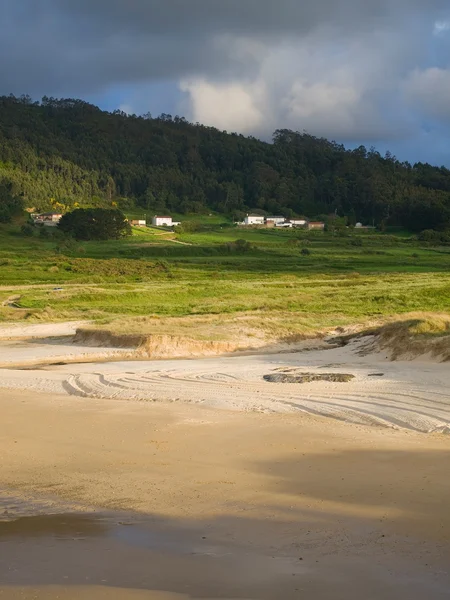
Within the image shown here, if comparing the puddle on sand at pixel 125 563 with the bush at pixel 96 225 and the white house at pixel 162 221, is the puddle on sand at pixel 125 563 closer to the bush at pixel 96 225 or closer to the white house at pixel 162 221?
the bush at pixel 96 225

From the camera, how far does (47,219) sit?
12538 centimetres

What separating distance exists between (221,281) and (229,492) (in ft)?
162

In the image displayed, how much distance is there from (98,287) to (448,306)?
82.0 ft

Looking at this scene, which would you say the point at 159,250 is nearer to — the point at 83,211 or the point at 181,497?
the point at 83,211

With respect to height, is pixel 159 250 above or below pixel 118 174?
below

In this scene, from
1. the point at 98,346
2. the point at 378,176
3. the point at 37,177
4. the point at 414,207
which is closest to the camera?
the point at 98,346

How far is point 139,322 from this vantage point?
3481 centimetres

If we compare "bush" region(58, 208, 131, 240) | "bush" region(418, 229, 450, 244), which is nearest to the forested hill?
"bush" region(418, 229, 450, 244)

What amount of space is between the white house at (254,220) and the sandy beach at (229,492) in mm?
123197

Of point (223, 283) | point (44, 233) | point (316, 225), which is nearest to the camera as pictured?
point (223, 283)

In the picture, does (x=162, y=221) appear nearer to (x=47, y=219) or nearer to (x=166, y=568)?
(x=47, y=219)

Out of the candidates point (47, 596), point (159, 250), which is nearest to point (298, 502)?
point (47, 596)

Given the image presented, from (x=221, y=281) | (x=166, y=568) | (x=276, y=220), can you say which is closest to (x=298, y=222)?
(x=276, y=220)

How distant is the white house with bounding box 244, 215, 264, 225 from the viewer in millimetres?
142288
